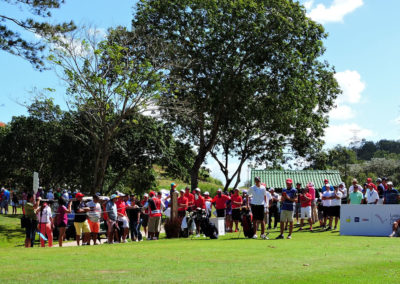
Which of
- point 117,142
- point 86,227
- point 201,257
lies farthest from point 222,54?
point 201,257

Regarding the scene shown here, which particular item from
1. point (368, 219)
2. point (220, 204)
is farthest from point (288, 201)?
point (220, 204)

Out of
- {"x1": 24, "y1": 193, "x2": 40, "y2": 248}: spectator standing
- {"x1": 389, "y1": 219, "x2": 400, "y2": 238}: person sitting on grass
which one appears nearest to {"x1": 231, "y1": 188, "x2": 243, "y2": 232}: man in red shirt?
{"x1": 389, "y1": 219, "x2": 400, "y2": 238}: person sitting on grass

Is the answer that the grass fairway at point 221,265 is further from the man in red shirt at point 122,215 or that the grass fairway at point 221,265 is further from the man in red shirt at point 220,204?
the man in red shirt at point 220,204

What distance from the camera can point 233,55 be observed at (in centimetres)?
3538

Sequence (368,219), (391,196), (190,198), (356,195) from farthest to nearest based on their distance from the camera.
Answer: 1. (190,198)
2. (356,195)
3. (391,196)
4. (368,219)

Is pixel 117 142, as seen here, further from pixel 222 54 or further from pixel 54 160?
pixel 222 54

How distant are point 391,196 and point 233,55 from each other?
714 inches

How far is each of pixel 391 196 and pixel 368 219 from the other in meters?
1.77

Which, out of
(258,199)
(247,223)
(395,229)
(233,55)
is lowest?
(395,229)

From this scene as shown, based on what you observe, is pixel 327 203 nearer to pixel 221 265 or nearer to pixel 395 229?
pixel 395 229

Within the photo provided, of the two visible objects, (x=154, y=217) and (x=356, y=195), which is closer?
(x=154, y=217)

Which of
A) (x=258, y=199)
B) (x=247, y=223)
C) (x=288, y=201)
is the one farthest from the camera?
(x=247, y=223)

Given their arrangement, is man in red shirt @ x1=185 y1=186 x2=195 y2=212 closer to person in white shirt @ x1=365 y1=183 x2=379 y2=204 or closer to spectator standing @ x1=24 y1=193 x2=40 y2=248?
spectator standing @ x1=24 y1=193 x2=40 y2=248

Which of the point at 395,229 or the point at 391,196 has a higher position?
the point at 391,196
